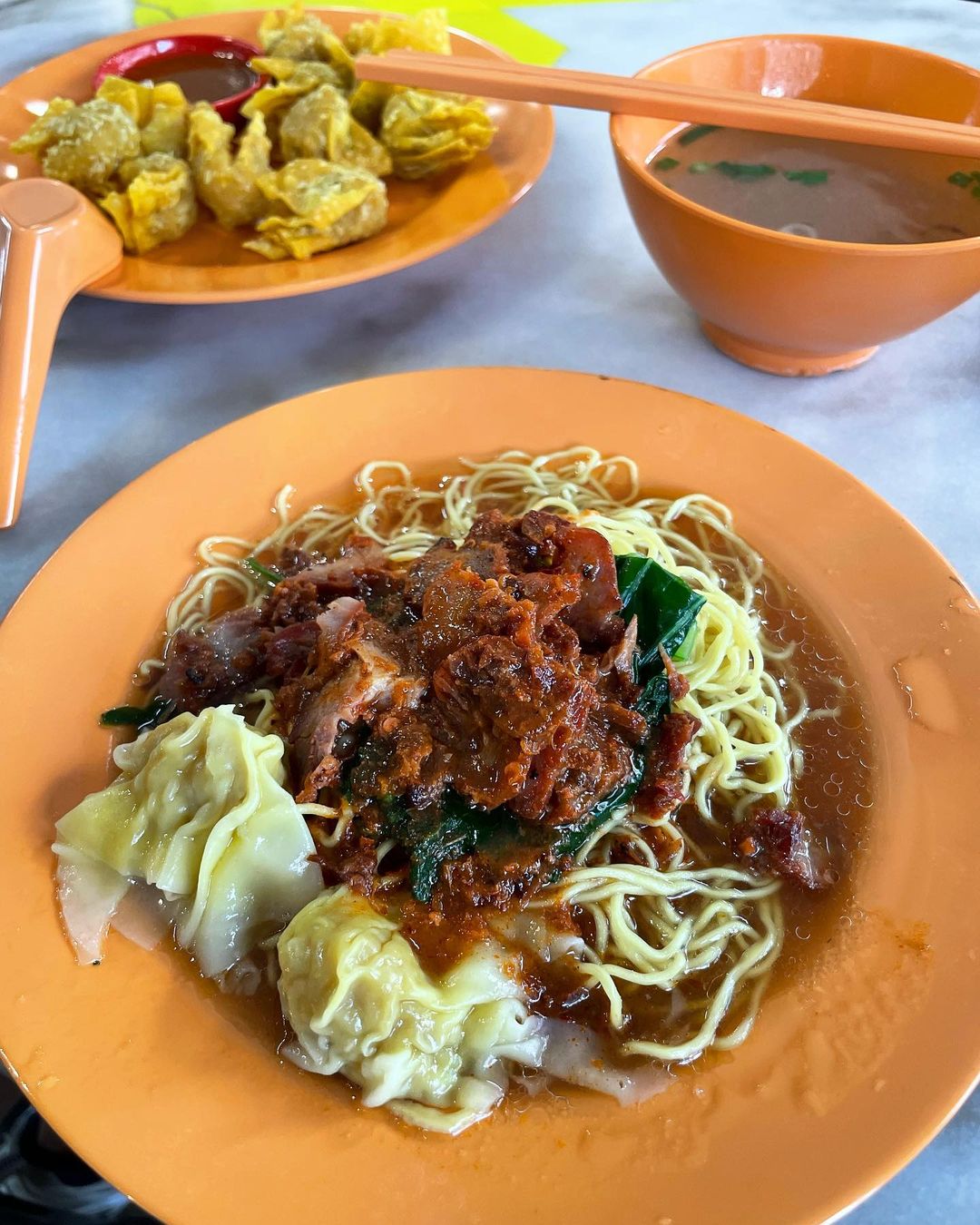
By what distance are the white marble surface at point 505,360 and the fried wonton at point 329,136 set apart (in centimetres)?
50

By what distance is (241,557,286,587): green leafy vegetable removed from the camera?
251cm

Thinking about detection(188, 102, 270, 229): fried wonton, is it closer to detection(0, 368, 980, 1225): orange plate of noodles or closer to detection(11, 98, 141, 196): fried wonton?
detection(11, 98, 141, 196): fried wonton

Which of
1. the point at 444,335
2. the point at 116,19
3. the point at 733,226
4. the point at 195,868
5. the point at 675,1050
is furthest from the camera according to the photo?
the point at 116,19

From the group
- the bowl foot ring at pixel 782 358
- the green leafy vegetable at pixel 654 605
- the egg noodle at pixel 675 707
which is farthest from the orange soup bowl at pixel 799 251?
the green leafy vegetable at pixel 654 605

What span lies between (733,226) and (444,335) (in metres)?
1.24

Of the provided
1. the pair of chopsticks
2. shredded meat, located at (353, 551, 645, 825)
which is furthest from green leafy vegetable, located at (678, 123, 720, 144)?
shredded meat, located at (353, 551, 645, 825)

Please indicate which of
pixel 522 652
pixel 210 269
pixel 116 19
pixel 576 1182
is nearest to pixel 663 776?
pixel 522 652

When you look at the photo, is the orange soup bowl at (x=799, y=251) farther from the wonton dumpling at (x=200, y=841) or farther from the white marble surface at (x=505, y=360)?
the wonton dumpling at (x=200, y=841)

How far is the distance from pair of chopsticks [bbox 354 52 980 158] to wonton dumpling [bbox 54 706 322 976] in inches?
86.9

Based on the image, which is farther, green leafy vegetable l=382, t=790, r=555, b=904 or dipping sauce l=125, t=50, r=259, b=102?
dipping sauce l=125, t=50, r=259, b=102

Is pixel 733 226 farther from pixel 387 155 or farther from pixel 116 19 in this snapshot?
pixel 116 19

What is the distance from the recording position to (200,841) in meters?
1.95

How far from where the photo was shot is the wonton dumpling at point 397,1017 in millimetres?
1696

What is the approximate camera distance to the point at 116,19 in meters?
5.09
